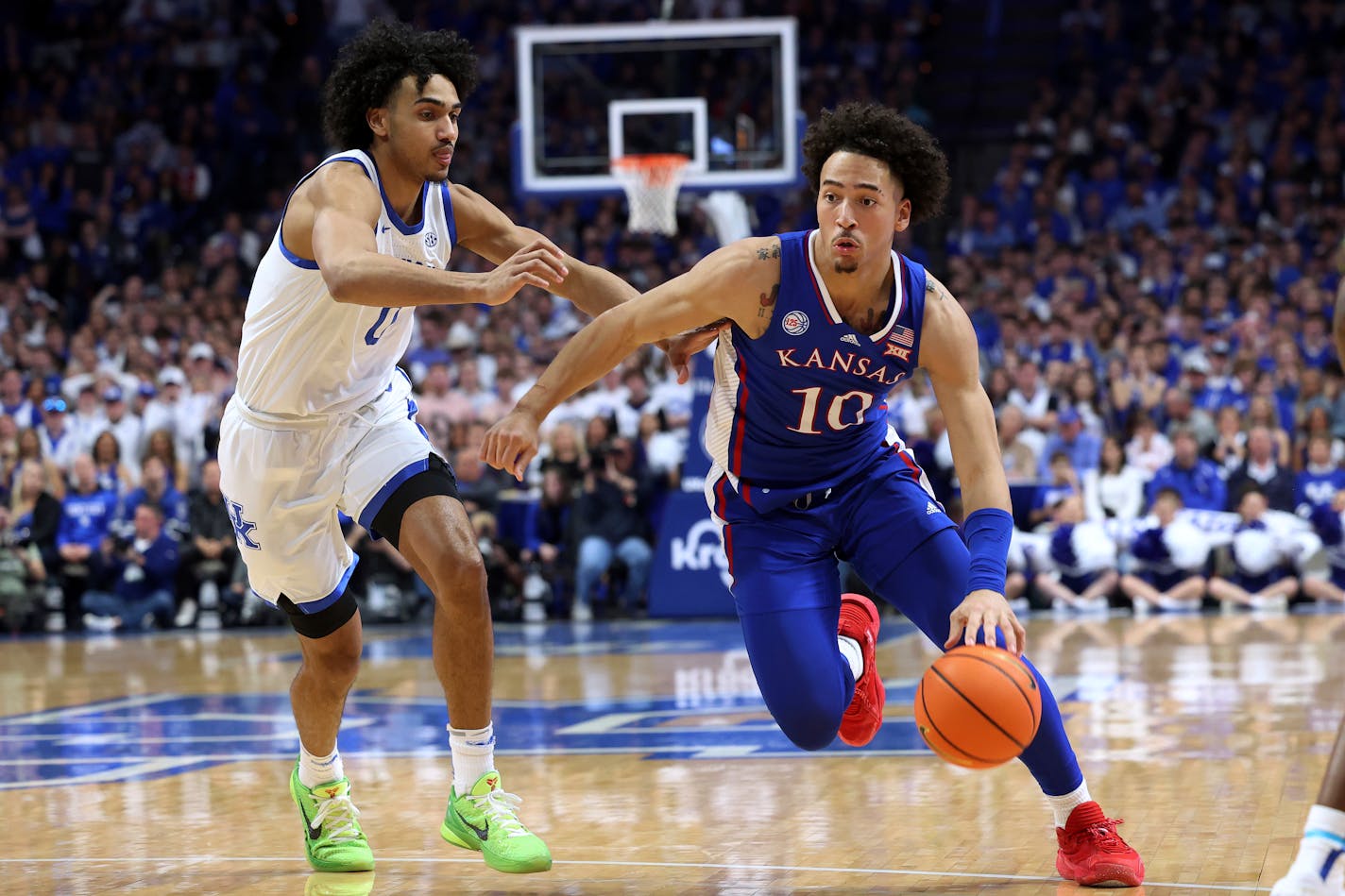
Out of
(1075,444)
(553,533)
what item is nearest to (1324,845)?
(1075,444)

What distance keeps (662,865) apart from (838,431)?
137cm

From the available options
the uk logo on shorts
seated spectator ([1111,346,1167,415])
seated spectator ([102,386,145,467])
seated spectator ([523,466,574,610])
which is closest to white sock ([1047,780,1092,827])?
the uk logo on shorts

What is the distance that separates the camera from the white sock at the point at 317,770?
5184 millimetres

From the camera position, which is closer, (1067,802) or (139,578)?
(1067,802)

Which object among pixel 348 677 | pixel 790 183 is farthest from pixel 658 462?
pixel 348 677

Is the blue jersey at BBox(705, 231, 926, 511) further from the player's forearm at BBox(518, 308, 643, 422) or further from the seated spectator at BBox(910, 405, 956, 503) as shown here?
the seated spectator at BBox(910, 405, 956, 503)

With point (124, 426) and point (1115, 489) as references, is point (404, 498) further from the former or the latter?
point (124, 426)

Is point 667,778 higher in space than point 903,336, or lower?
lower

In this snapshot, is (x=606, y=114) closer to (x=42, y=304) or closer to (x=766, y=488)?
(x=42, y=304)

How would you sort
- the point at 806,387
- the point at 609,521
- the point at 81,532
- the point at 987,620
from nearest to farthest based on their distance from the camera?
1. the point at 987,620
2. the point at 806,387
3. the point at 609,521
4. the point at 81,532

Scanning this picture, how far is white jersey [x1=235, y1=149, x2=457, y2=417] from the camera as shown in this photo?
497 centimetres

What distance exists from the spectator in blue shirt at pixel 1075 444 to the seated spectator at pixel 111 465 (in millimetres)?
7651

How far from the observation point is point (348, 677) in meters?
5.24

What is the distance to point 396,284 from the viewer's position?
4445 millimetres
